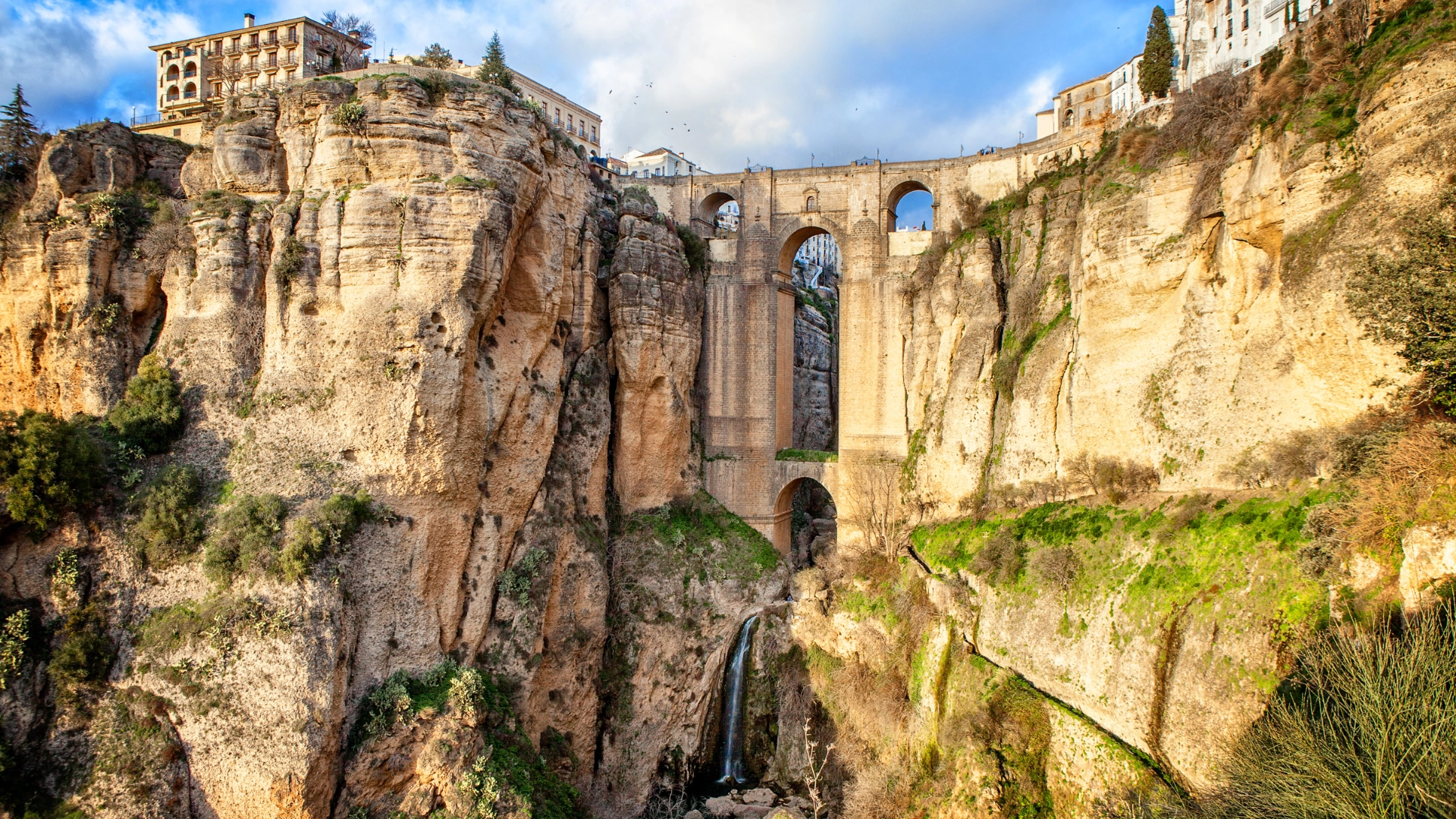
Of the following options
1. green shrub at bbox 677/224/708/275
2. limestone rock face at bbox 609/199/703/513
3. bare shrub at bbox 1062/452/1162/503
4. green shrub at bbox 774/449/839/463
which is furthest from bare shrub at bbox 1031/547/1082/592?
green shrub at bbox 677/224/708/275

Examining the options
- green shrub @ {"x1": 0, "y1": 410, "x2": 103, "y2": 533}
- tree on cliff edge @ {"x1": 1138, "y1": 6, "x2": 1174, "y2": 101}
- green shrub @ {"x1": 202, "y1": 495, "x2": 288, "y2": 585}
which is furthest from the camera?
tree on cliff edge @ {"x1": 1138, "y1": 6, "x2": 1174, "y2": 101}

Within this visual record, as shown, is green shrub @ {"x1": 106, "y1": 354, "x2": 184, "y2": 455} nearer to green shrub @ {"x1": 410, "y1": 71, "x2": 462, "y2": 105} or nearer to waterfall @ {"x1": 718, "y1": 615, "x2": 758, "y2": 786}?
green shrub @ {"x1": 410, "y1": 71, "x2": 462, "y2": 105}

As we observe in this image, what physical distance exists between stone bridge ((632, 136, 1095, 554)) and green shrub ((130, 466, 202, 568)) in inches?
564

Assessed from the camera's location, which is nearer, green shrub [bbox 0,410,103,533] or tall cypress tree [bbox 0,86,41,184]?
green shrub [bbox 0,410,103,533]

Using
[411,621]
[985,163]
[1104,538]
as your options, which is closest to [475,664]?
[411,621]

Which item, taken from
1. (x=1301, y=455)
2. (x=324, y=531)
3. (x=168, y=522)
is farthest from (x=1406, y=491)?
(x=168, y=522)

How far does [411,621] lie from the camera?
16.4 meters

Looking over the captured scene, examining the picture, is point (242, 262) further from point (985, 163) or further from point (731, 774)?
point (985, 163)

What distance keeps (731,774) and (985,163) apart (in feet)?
62.2

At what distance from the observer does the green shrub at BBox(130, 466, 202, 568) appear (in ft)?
48.2

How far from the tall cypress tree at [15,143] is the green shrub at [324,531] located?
11.2m

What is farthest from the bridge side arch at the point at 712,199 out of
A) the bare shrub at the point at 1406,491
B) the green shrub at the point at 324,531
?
the bare shrub at the point at 1406,491

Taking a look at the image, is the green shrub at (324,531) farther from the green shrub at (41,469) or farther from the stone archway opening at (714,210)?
the stone archway opening at (714,210)

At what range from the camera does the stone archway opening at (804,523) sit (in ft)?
84.3
